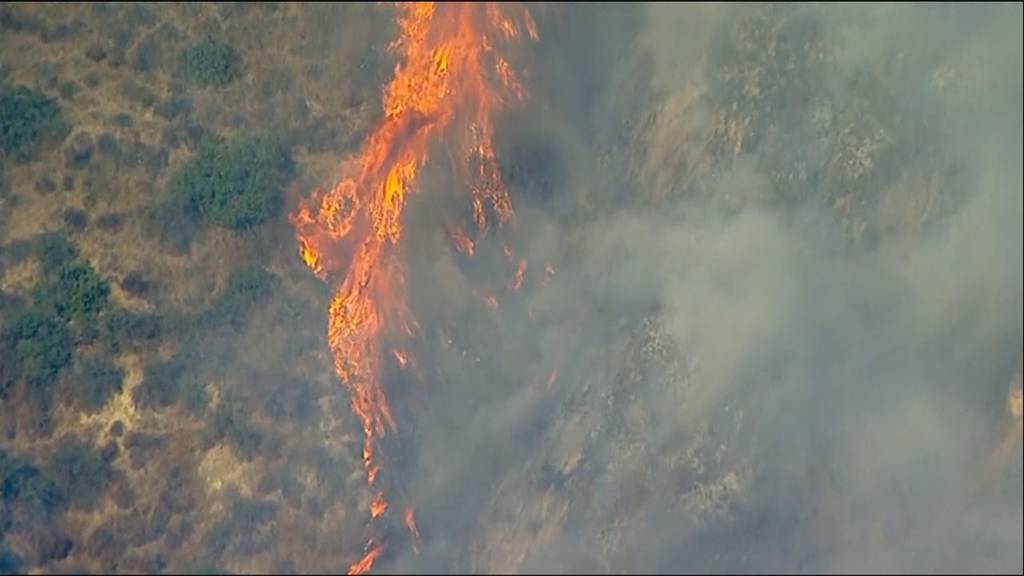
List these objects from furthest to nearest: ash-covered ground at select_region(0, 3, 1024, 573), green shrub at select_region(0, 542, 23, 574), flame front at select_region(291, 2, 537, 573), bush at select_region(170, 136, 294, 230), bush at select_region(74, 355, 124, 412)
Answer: bush at select_region(170, 136, 294, 230)
flame front at select_region(291, 2, 537, 573)
ash-covered ground at select_region(0, 3, 1024, 573)
bush at select_region(74, 355, 124, 412)
green shrub at select_region(0, 542, 23, 574)

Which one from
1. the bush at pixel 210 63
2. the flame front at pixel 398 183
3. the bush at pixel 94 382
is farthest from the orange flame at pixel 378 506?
the bush at pixel 210 63

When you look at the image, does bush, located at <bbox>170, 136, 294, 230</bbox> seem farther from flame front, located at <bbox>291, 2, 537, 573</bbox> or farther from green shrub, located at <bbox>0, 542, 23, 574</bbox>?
green shrub, located at <bbox>0, 542, 23, 574</bbox>

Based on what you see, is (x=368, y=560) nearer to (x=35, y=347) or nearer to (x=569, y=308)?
(x=569, y=308)

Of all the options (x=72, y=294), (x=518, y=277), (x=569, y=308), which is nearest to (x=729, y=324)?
(x=569, y=308)

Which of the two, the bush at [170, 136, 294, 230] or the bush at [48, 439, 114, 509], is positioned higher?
the bush at [170, 136, 294, 230]

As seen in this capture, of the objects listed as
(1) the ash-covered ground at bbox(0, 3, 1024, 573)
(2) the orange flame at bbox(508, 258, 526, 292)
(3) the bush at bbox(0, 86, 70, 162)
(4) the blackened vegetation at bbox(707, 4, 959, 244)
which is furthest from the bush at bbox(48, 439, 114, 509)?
(4) the blackened vegetation at bbox(707, 4, 959, 244)

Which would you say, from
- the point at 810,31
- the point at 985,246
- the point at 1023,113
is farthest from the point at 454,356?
the point at 1023,113

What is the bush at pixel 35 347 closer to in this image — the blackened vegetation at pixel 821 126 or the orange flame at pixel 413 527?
the orange flame at pixel 413 527

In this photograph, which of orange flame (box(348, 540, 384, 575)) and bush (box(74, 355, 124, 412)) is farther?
orange flame (box(348, 540, 384, 575))
